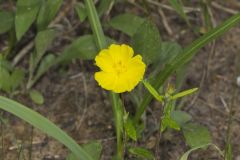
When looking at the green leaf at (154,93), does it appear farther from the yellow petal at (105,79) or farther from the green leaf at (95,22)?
the green leaf at (95,22)

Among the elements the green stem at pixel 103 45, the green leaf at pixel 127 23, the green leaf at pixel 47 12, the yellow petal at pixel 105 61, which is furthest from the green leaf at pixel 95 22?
the green leaf at pixel 127 23

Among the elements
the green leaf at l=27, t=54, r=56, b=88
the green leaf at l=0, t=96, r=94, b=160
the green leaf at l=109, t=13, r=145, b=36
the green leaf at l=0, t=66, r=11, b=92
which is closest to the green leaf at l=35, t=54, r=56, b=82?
the green leaf at l=27, t=54, r=56, b=88

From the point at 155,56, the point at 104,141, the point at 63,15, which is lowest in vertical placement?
the point at 104,141

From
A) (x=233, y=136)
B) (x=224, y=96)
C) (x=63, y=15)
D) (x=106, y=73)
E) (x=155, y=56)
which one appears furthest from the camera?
(x=63, y=15)

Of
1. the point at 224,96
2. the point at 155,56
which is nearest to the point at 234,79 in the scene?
the point at 224,96

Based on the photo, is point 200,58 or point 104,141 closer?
point 104,141

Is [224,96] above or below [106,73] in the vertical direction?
below

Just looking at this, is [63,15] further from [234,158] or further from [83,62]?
[234,158]
